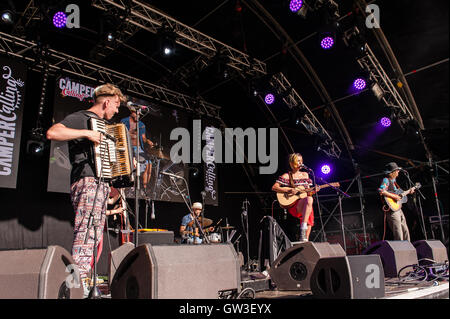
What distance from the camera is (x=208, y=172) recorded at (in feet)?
35.2

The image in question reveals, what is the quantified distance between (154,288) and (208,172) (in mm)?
8653

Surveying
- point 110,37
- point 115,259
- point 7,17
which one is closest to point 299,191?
point 115,259

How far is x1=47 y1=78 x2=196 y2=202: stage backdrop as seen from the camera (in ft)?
24.0

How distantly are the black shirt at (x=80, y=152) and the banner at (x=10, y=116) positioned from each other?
4509mm

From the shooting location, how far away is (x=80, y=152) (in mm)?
3096

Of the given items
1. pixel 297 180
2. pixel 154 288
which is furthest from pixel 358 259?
pixel 297 180

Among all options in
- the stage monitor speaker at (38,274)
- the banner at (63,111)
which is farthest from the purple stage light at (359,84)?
the stage monitor speaker at (38,274)

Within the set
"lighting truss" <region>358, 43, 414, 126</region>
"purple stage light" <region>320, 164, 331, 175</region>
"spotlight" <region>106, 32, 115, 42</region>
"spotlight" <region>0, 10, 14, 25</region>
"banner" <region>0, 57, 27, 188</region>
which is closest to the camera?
"spotlight" <region>0, 10, 14, 25</region>

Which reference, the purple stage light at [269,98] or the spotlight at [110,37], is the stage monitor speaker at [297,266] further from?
the purple stage light at [269,98]

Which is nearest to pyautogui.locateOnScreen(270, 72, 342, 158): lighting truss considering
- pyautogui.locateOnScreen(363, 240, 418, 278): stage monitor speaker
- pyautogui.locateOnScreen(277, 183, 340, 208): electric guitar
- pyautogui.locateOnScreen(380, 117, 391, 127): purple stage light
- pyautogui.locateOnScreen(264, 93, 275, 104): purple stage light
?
pyautogui.locateOnScreen(264, 93, 275, 104): purple stage light

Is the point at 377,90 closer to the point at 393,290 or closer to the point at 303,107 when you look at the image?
the point at 303,107

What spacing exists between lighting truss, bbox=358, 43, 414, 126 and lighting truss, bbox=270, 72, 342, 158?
1955mm

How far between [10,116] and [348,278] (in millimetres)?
7073

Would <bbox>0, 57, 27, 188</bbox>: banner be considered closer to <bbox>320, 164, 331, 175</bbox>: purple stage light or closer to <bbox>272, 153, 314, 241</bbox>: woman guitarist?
<bbox>272, 153, 314, 241</bbox>: woman guitarist
